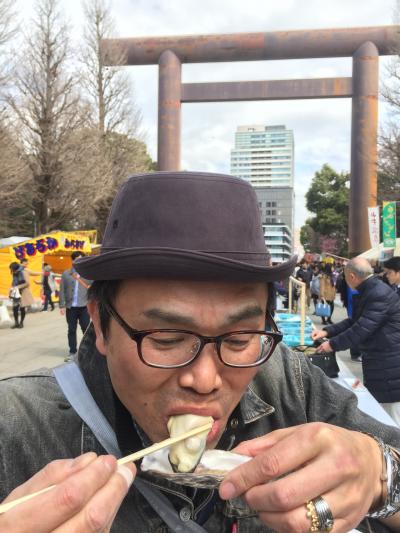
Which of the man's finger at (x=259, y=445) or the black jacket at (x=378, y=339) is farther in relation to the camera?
the black jacket at (x=378, y=339)

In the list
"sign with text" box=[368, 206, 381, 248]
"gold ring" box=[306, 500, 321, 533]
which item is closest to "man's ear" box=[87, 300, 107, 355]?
"gold ring" box=[306, 500, 321, 533]

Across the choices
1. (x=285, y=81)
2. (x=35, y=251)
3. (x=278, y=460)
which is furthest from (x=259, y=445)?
(x=285, y=81)

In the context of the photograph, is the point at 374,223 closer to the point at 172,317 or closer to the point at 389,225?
the point at 389,225

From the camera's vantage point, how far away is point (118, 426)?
1343mm

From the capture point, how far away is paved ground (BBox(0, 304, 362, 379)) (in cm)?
709

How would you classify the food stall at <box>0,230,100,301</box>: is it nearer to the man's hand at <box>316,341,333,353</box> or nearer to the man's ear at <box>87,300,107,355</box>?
the man's hand at <box>316,341,333,353</box>

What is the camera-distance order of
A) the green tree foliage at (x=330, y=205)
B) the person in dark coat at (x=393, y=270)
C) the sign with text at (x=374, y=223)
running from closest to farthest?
the person in dark coat at (x=393, y=270)
the sign with text at (x=374, y=223)
the green tree foliage at (x=330, y=205)

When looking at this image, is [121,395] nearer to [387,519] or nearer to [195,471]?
[195,471]

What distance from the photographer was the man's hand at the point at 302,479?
3.06 ft

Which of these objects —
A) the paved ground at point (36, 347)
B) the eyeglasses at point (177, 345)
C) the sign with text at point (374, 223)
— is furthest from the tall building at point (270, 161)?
the eyeglasses at point (177, 345)

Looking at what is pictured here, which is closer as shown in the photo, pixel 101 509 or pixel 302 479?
pixel 101 509

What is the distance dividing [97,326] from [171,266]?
42 cm

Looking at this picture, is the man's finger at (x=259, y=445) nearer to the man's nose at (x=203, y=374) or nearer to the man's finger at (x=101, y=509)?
the man's nose at (x=203, y=374)

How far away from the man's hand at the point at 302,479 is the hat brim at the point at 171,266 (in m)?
0.41
